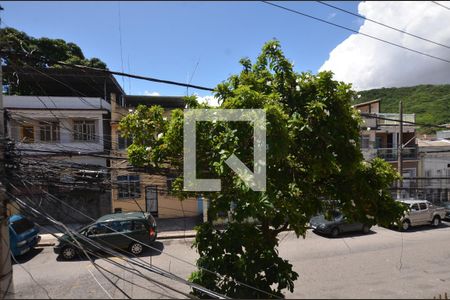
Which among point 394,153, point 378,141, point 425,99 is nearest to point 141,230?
point 425,99

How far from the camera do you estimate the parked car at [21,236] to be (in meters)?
10.9

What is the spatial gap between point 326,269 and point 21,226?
34.2 feet

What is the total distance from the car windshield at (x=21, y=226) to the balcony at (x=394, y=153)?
20024mm

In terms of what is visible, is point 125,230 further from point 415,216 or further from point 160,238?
point 415,216

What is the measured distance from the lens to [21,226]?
11.7 meters

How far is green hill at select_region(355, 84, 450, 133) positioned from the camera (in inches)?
430

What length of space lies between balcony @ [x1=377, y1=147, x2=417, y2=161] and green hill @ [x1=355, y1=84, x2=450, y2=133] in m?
4.11

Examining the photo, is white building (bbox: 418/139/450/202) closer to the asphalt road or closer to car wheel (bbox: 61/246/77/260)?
the asphalt road

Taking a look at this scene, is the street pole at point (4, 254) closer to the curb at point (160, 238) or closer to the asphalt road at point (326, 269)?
the asphalt road at point (326, 269)

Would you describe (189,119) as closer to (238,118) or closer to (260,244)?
(238,118)

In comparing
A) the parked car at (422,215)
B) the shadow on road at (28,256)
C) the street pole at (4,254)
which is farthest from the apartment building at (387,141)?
the street pole at (4,254)

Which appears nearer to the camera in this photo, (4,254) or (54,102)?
(4,254)

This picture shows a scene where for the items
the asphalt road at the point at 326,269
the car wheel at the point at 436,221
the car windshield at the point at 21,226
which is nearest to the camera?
the asphalt road at the point at 326,269

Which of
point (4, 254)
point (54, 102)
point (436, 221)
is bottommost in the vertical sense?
point (436, 221)
